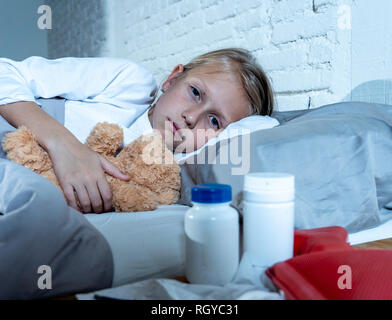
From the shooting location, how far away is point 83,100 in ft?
3.49

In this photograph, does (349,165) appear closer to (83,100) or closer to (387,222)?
(387,222)

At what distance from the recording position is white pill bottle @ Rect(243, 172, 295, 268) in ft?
1.48

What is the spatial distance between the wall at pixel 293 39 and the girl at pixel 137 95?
150 mm

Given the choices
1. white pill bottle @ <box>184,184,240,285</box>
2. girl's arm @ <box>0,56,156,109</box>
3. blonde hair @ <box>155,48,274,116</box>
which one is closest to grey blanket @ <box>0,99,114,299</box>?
white pill bottle @ <box>184,184,240,285</box>

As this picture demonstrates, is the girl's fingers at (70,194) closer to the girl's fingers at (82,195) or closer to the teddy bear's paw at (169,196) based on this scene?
the girl's fingers at (82,195)

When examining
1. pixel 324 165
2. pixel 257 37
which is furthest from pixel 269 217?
pixel 257 37

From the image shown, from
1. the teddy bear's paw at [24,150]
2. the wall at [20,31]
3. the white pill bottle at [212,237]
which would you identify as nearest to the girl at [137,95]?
the teddy bear's paw at [24,150]

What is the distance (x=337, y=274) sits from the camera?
0.44m

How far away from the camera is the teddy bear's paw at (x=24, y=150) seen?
710mm

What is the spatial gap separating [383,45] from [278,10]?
0.40 metres

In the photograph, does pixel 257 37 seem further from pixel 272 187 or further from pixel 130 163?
pixel 272 187

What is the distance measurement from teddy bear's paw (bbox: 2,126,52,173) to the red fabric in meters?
0.50

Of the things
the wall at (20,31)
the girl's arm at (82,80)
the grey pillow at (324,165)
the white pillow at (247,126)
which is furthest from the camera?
the wall at (20,31)
